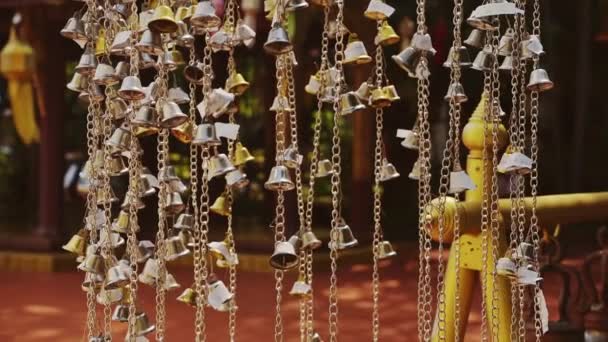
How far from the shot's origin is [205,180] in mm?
1830

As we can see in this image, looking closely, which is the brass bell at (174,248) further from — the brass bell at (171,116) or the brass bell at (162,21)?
the brass bell at (162,21)

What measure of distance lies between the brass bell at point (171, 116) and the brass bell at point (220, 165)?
4.0 inches

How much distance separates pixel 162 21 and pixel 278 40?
220mm

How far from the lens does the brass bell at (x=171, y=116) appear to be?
66.1 inches

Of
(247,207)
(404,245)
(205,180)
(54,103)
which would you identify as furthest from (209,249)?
(247,207)

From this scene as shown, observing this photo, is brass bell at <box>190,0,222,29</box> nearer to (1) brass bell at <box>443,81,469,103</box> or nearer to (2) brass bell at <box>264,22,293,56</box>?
(2) brass bell at <box>264,22,293,56</box>

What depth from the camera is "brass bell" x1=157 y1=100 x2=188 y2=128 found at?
168 cm

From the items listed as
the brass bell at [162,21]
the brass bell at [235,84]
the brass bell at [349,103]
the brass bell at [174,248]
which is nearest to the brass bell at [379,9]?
the brass bell at [349,103]

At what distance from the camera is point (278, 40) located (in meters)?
1.67

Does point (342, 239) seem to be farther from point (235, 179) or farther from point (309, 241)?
point (235, 179)

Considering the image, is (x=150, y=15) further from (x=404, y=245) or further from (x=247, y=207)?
(x=247, y=207)

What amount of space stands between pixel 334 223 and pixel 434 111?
27.3ft

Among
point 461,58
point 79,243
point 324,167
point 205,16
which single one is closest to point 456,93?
point 461,58

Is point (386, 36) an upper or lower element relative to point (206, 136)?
upper
